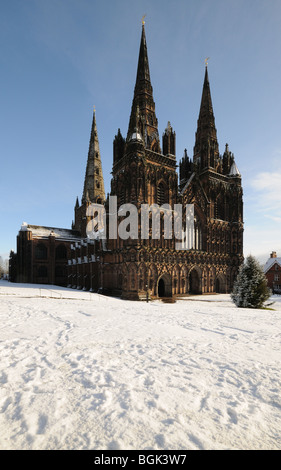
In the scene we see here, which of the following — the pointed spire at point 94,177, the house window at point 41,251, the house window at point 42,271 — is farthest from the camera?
the pointed spire at point 94,177

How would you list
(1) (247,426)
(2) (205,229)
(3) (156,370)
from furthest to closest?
1. (2) (205,229)
2. (3) (156,370)
3. (1) (247,426)

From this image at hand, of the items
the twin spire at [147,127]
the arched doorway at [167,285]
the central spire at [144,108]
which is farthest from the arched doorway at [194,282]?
the central spire at [144,108]

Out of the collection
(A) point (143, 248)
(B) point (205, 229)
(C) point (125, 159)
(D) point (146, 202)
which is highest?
(C) point (125, 159)

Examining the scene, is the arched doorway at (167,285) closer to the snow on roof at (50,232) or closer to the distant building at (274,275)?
the distant building at (274,275)

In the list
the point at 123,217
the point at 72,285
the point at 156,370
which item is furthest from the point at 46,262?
the point at 156,370

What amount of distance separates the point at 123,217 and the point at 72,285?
61.3ft

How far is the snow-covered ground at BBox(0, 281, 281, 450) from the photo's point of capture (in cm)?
265

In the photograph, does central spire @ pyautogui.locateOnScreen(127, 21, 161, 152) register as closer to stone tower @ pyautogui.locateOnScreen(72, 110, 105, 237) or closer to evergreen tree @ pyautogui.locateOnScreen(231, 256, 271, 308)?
evergreen tree @ pyautogui.locateOnScreen(231, 256, 271, 308)

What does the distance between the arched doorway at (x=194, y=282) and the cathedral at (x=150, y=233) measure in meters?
0.15

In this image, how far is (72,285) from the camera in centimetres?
4103

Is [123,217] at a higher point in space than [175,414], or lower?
higher

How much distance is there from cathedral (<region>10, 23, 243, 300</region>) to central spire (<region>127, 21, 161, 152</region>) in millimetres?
150

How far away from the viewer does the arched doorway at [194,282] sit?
1355 inches
